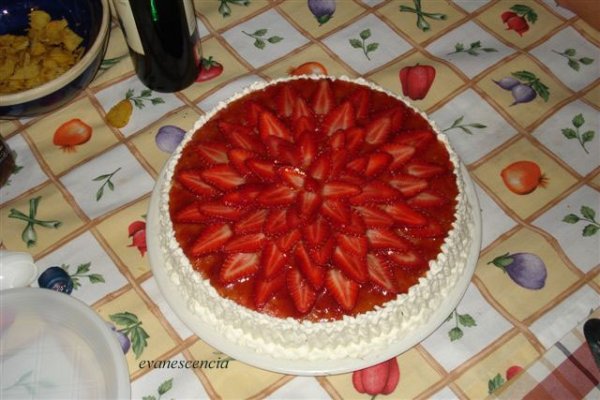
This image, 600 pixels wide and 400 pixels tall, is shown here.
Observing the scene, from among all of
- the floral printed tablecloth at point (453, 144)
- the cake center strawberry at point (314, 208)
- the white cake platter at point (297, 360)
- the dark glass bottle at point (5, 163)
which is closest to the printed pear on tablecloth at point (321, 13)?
the floral printed tablecloth at point (453, 144)

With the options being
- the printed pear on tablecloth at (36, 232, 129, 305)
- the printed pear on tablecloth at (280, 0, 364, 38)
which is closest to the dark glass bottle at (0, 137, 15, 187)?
the printed pear on tablecloth at (36, 232, 129, 305)

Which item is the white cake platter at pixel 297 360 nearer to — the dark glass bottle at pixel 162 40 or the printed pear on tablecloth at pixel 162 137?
the printed pear on tablecloth at pixel 162 137

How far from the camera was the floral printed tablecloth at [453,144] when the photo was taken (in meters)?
1.23

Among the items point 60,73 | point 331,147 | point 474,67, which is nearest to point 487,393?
point 331,147

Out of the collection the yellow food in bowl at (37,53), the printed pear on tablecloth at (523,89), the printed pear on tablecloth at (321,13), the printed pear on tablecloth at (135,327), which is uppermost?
the yellow food in bowl at (37,53)

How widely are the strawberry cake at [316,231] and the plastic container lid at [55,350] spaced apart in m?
0.17

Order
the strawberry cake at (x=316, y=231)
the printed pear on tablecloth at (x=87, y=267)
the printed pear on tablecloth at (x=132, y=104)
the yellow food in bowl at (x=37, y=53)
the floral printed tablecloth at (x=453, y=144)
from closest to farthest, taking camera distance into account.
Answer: the strawberry cake at (x=316, y=231)
the floral printed tablecloth at (x=453, y=144)
the printed pear on tablecloth at (x=87, y=267)
the yellow food in bowl at (x=37, y=53)
the printed pear on tablecloth at (x=132, y=104)

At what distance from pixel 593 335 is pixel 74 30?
131 cm

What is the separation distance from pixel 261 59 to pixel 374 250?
72 centimetres

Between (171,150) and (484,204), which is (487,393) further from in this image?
(171,150)

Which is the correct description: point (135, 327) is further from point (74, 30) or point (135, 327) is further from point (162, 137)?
point (74, 30)

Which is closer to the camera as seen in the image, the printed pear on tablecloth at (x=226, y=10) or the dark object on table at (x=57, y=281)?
the dark object on table at (x=57, y=281)

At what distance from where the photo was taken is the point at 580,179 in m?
1.44

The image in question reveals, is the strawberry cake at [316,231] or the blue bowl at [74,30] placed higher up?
the blue bowl at [74,30]
